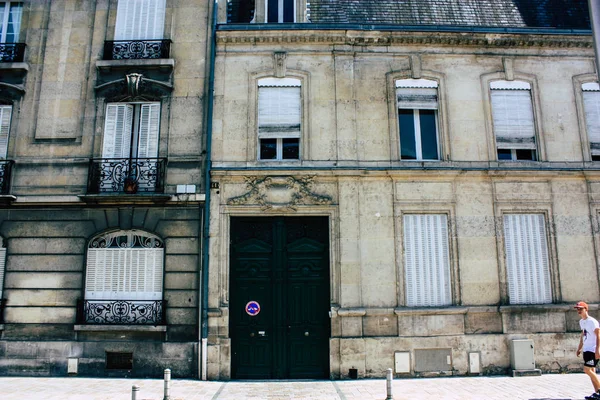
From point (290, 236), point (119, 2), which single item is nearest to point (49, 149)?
point (119, 2)

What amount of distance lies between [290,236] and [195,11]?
252 inches

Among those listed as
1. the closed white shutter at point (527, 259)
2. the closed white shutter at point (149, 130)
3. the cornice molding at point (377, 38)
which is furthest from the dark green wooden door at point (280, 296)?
the cornice molding at point (377, 38)

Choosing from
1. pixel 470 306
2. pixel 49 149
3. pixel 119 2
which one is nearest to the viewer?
pixel 470 306

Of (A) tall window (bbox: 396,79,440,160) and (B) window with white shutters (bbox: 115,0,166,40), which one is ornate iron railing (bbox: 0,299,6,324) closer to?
(B) window with white shutters (bbox: 115,0,166,40)

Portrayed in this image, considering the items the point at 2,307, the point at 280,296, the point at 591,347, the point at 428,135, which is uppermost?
the point at 428,135

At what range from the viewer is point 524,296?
1070cm

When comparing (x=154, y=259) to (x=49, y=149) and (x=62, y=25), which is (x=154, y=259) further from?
(x=62, y=25)

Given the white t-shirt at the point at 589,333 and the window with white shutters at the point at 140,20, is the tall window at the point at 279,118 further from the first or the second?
the white t-shirt at the point at 589,333

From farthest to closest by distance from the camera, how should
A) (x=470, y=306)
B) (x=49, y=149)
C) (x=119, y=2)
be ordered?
(x=119, y=2) < (x=49, y=149) < (x=470, y=306)

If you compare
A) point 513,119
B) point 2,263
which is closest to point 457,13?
point 513,119

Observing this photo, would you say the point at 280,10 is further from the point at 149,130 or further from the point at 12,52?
the point at 12,52

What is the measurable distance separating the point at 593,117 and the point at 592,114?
87 mm

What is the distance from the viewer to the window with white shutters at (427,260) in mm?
10570

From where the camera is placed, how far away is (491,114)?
37.4 ft
